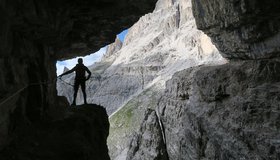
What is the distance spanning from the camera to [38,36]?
45.1 feet

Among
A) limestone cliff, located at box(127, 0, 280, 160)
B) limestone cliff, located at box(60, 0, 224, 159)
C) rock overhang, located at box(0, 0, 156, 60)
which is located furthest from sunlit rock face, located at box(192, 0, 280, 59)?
limestone cliff, located at box(60, 0, 224, 159)

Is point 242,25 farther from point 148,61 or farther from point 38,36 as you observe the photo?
point 148,61

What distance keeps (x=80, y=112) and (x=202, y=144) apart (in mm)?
11653

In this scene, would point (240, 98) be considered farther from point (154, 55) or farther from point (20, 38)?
point (154, 55)

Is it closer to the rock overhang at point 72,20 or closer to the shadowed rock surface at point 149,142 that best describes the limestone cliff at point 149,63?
the shadowed rock surface at point 149,142

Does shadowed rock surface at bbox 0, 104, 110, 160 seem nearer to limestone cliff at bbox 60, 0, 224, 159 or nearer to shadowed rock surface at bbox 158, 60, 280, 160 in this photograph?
shadowed rock surface at bbox 158, 60, 280, 160

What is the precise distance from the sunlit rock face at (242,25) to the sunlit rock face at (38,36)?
25.1ft

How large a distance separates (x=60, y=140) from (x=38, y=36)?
4603 millimetres

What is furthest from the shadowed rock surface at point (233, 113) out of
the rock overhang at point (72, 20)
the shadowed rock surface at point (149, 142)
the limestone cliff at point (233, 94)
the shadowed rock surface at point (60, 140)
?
the shadowed rock surface at point (60, 140)

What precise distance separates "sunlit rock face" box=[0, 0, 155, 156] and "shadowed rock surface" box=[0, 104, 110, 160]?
14.6 inches

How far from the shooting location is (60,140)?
39.0 ft

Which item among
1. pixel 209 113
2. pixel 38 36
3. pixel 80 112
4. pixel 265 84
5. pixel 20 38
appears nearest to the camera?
pixel 20 38

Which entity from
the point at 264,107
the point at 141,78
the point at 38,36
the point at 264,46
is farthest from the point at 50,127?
the point at 141,78

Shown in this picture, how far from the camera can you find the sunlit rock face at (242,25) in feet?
73.0
